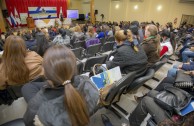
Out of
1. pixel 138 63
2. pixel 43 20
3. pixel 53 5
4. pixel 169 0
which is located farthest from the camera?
pixel 53 5

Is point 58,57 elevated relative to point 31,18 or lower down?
lower down

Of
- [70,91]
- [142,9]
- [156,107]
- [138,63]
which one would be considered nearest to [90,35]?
[138,63]

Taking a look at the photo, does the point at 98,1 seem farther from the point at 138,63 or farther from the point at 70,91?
the point at 70,91

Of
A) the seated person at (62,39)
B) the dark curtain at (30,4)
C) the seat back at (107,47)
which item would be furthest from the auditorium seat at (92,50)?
the dark curtain at (30,4)

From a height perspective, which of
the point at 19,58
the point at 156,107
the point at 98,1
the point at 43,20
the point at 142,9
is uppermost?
the point at 98,1

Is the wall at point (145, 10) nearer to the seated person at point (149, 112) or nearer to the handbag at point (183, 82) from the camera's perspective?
the handbag at point (183, 82)

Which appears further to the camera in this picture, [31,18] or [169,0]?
[31,18]

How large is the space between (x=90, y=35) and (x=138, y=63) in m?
3.08

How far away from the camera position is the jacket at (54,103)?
0.75 meters

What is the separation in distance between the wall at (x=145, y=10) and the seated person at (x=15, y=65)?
1096cm

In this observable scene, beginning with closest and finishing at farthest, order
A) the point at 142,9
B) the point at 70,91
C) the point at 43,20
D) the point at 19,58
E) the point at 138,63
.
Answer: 1. the point at 70,91
2. the point at 19,58
3. the point at 138,63
4. the point at 142,9
5. the point at 43,20

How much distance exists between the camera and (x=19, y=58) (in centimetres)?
152

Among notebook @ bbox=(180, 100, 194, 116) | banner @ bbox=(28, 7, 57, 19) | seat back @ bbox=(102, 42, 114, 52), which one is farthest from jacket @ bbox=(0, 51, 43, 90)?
banner @ bbox=(28, 7, 57, 19)

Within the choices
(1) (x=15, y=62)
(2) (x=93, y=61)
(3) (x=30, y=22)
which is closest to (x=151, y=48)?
(2) (x=93, y=61)
